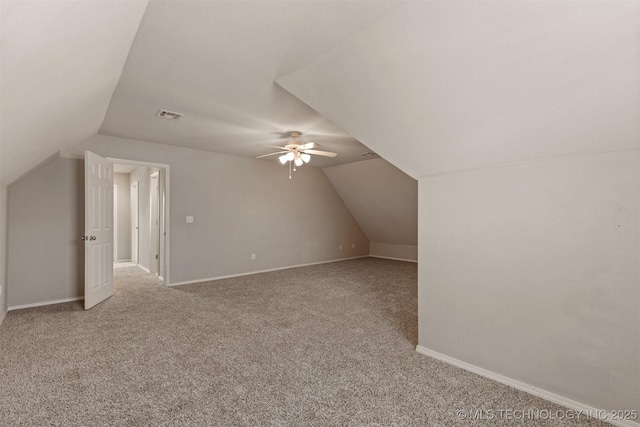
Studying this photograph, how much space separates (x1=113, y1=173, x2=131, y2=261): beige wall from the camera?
7.89 m

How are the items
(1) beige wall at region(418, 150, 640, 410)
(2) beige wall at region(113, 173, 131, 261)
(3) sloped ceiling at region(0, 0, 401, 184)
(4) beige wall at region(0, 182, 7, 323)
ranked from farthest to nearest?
(2) beige wall at region(113, 173, 131, 261) < (4) beige wall at region(0, 182, 7, 323) < (1) beige wall at region(418, 150, 640, 410) < (3) sloped ceiling at region(0, 0, 401, 184)

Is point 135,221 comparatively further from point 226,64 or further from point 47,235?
point 226,64

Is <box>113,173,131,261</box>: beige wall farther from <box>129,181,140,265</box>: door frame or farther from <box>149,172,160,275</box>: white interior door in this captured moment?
<box>149,172,160,275</box>: white interior door

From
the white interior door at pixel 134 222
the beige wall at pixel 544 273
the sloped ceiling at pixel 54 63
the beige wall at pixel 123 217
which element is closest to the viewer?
the sloped ceiling at pixel 54 63

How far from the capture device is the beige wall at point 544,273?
1.79 meters

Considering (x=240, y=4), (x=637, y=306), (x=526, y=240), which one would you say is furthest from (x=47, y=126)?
(x=637, y=306)

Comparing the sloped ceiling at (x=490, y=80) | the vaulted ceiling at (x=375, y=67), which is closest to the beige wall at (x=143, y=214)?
the vaulted ceiling at (x=375, y=67)

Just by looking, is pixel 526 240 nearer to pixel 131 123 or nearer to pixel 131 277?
pixel 131 123

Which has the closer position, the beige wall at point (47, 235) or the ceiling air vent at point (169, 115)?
the ceiling air vent at point (169, 115)

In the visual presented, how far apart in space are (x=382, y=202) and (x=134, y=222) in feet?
19.9

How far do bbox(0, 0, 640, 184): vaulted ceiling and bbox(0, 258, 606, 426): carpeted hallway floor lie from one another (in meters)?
1.61

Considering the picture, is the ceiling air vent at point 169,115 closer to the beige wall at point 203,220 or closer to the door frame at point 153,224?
the beige wall at point 203,220

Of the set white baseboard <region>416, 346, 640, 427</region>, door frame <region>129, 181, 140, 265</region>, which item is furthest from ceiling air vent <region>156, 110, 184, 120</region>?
door frame <region>129, 181, 140, 265</region>

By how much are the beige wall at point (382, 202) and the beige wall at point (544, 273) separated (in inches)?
148
